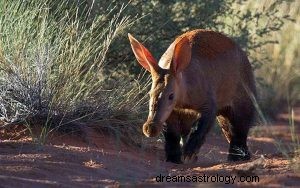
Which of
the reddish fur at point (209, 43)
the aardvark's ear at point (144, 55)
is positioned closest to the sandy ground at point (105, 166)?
the aardvark's ear at point (144, 55)

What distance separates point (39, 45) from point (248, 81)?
2.36 m

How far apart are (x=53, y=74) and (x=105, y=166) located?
2083 mm

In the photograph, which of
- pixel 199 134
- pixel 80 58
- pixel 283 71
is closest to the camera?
pixel 199 134

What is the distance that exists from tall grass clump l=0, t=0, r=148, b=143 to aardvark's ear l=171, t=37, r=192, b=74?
4.26 ft

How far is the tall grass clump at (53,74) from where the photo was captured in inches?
366

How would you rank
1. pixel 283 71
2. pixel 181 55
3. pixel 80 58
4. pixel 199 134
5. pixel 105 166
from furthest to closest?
pixel 283 71 → pixel 80 58 → pixel 199 134 → pixel 181 55 → pixel 105 166

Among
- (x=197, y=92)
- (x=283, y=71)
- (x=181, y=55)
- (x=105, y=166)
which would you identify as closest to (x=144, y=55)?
(x=181, y=55)

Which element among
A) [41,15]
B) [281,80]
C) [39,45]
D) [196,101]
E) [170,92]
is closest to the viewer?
[170,92]

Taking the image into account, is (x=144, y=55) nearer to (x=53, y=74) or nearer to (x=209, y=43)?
(x=209, y=43)

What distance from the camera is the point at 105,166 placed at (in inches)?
308

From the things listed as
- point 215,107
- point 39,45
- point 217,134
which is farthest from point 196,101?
point 217,134

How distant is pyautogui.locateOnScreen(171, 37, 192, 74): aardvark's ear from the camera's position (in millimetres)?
8344

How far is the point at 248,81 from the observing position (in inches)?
381

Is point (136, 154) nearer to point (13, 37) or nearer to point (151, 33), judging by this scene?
point (13, 37)
